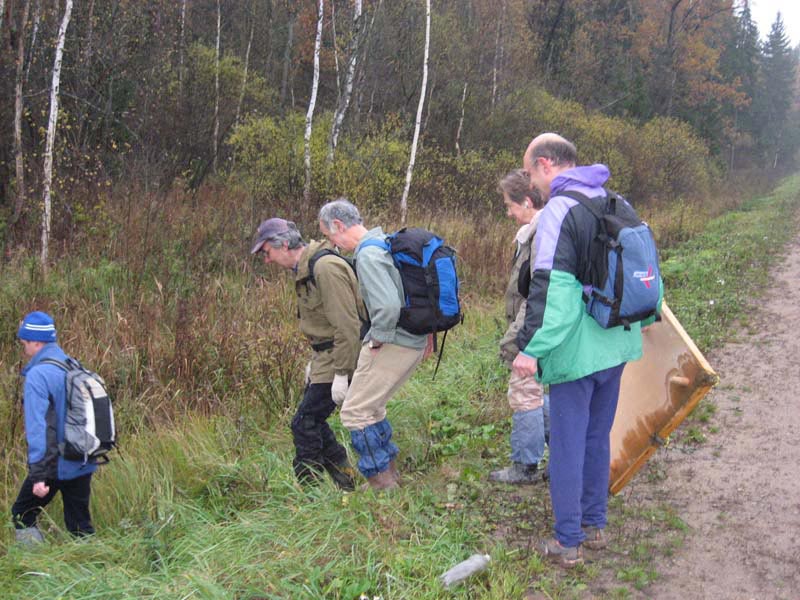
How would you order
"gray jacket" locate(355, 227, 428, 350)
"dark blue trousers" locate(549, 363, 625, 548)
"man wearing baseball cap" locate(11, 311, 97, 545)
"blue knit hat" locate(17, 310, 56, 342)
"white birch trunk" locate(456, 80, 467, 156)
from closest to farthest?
"dark blue trousers" locate(549, 363, 625, 548) < "gray jacket" locate(355, 227, 428, 350) < "man wearing baseball cap" locate(11, 311, 97, 545) < "blue knit hat" locate(17, 310, 56, 342) < "white birch trunk" locate(456, 80, 467, 156)

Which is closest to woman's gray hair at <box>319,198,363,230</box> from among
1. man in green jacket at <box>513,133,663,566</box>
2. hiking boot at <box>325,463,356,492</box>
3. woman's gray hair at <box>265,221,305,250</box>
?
woman's gray hair at <box>265,221,305,250</box>

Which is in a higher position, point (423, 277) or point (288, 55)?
point (288, 55)

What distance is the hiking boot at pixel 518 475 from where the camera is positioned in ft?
14.9

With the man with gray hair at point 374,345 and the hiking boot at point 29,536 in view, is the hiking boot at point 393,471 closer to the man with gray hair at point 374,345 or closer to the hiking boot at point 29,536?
the man with gray hair at point 374,345

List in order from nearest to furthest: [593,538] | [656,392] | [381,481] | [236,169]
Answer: [593,538] → [656,392] → [381,481] → [236,169]

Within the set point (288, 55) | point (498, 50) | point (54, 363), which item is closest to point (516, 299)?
point (54, 363)

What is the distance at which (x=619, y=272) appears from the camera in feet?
10.4

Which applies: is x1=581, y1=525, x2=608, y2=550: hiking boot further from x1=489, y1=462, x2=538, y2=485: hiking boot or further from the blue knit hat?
the blue knit hat

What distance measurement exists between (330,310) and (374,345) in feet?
1.30

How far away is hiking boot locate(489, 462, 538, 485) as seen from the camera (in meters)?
4.54

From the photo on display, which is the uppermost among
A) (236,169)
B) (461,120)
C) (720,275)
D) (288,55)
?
(288,55)

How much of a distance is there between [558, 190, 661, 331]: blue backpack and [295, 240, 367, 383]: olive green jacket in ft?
4.91

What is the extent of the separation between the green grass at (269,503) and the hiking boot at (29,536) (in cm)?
7

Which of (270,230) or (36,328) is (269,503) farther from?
(36,328)
